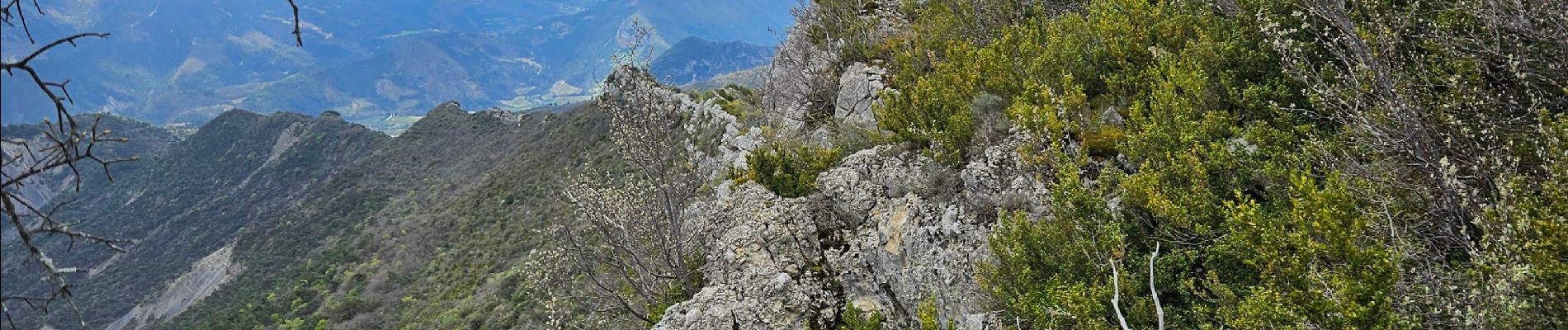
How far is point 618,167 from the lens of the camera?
103ft

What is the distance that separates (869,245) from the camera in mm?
8219

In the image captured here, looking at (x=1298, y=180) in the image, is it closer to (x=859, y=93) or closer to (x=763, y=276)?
(x=763, y=276)

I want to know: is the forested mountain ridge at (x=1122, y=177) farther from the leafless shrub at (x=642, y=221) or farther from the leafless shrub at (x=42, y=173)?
the leafless shrub at (x=42, y=173)

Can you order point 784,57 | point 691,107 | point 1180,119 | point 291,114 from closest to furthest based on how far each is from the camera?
point 1180,119 → point 784,57 → point 691,107 → point 291,114

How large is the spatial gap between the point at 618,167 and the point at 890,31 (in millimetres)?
20323

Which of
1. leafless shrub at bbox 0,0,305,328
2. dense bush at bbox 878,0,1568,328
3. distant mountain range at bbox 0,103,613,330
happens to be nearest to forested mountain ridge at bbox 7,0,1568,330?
dense bush at bbox 878,0,1568,328

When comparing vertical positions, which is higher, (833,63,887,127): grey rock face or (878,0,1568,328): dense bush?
(833,63,887,127): grey rock face

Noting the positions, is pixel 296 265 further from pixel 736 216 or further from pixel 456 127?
pixel 736 216

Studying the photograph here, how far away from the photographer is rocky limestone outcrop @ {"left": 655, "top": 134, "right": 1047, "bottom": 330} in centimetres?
677

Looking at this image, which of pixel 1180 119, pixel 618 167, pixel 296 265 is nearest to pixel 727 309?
pixel 1180 119

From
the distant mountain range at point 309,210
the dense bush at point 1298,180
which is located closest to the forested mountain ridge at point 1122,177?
the dense bush at point 1298,180

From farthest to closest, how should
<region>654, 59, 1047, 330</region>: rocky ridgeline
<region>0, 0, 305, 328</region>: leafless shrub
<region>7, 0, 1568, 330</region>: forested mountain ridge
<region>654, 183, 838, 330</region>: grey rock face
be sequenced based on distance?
<region>654, 183, 838, 330</region>: grey rock face < <region>654, 59, 1047, 330</region>: rocky ridgeline < <region>7, 0, 1568, 330</region>: forested mountain ridge < <region>0, 0, 305, 328</region>: leafless shrub

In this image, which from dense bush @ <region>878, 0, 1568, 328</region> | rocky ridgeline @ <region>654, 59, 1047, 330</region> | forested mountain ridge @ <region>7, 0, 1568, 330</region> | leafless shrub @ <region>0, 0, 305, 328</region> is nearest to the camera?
leafless shrub @ <region>0, 0, 305, 328</region>

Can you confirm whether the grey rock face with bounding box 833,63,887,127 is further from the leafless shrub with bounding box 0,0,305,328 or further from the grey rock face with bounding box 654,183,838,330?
the leafless shrub with bounding box 0,0,305,328
